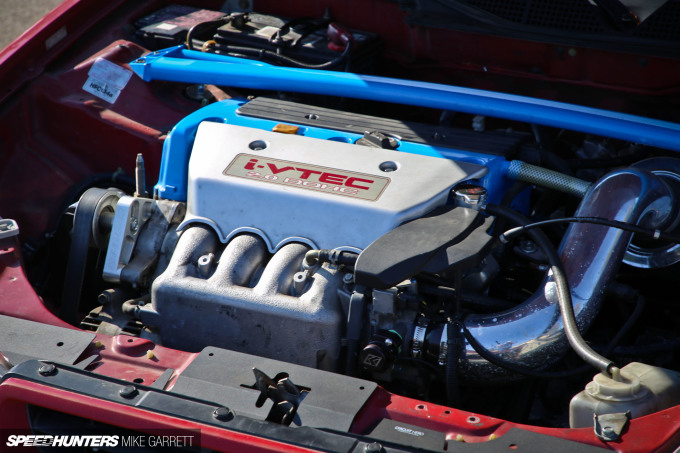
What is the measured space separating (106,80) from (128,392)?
1414 millimetres

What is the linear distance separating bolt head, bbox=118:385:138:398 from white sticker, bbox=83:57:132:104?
1.32m

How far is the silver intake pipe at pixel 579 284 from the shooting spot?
1683mm

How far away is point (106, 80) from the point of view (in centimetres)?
259

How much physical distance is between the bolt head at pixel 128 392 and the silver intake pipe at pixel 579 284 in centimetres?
72

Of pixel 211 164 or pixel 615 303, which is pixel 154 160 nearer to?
pixel 211 164

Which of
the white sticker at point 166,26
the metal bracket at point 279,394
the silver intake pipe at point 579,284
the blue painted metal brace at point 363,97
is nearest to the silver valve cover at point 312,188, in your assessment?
the blue painted metal brace at point 363,97

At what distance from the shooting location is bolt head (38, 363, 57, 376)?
1.55 meters

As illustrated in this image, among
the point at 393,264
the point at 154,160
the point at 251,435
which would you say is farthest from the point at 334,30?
the point at 251,435

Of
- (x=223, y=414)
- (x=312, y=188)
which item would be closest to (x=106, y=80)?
(x=312, y=188)

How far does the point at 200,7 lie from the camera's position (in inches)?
116

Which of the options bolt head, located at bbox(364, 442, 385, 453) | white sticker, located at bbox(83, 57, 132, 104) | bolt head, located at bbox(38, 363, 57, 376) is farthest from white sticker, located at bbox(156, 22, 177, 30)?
bolt head, located at bbox(364, 442, 385, 453)

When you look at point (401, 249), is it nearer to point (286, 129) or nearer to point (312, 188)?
point (312, 188)

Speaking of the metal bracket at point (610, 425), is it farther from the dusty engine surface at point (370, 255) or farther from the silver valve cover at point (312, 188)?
the silver valve cover at point (312, 188)

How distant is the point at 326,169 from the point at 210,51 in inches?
35.1
